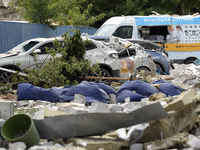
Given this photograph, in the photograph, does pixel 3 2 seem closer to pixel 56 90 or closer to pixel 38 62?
pixel 38 62

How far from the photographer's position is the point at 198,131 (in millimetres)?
4953

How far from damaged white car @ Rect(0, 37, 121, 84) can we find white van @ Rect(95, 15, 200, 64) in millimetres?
5467

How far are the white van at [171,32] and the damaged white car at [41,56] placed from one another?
5.47m

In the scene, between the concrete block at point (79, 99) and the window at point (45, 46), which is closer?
the concrete block at point (79, 99)

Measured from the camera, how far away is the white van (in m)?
16.2

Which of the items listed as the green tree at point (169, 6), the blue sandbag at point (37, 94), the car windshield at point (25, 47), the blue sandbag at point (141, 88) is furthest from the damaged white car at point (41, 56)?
the green tree at point (169, 6)

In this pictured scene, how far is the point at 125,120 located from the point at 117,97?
329cm

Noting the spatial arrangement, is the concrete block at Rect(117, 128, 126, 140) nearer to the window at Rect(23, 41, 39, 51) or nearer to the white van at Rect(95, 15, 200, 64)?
the window at Rect(23, 41, 39, 51)

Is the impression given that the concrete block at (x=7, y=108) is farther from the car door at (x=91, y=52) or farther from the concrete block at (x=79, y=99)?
the car door at (x=91, y=52)

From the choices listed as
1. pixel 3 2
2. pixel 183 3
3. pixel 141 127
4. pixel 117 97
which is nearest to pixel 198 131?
pixel 141 127

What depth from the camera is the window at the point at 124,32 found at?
1584 centimetres

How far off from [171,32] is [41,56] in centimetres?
841

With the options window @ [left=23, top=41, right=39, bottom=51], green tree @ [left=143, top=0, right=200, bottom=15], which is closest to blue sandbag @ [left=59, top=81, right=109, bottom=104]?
window @ [left=23, top=41, right=39, bottom=51]

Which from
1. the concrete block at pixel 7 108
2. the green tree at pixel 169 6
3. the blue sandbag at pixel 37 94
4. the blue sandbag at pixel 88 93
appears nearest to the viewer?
the concrete block at pixel 7 108
